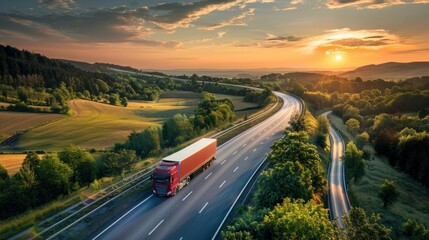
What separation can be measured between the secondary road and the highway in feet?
41.5

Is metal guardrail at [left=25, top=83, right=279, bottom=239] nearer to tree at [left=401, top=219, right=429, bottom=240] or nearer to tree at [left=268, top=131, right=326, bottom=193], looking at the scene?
tree at [left=268, top=131, right=326, bottom=193]

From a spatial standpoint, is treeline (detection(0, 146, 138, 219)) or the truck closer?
the truck

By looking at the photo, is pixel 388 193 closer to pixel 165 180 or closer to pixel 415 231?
pixel 415 231

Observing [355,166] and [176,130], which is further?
[176,130]

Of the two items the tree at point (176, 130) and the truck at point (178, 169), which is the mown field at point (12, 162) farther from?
the truck at point (178, 169)

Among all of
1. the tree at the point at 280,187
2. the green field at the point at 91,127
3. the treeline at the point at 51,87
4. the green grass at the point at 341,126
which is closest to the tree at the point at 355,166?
the tree at the point at 280,187

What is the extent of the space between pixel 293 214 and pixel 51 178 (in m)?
34.2

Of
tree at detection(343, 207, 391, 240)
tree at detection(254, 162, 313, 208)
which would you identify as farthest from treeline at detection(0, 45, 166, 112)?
tree at detection(343, 207, 391, 240)

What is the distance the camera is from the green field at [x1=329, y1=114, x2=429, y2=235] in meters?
45.5

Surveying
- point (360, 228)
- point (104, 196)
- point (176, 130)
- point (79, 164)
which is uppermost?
point (360, 228)

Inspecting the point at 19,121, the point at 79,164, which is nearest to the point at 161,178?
the point at 79,164

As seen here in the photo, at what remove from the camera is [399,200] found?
52844mm

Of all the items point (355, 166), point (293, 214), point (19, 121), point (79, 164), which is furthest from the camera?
point (19, 121)

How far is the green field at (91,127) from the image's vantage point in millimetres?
86125
